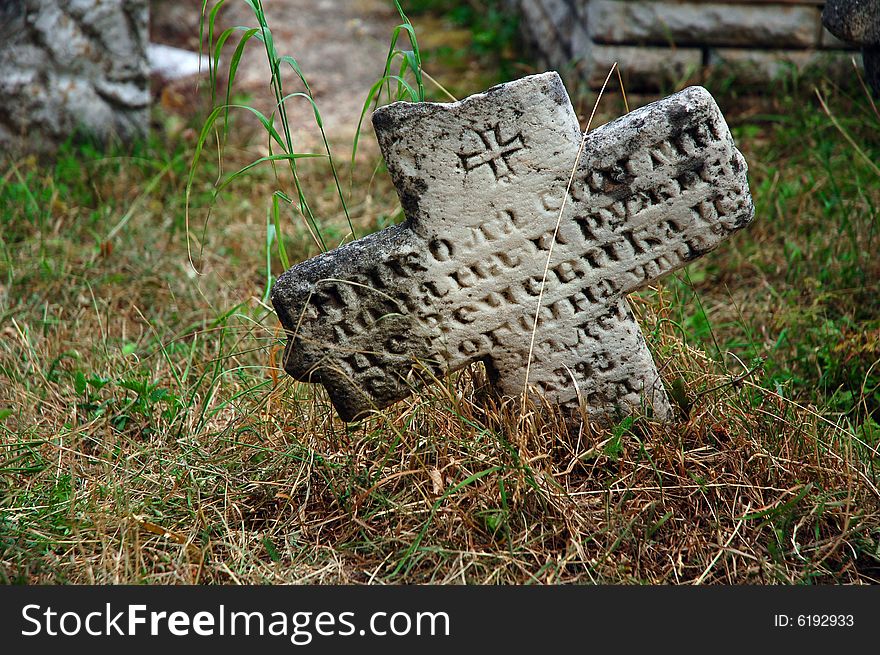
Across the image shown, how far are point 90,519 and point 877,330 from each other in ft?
6.93

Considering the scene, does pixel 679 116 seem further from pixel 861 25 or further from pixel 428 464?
pixel 428 464

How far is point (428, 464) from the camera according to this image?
2016 mm

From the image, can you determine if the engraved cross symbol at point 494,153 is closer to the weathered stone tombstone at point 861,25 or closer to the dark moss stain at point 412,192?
the dark moss stain at point 412,192

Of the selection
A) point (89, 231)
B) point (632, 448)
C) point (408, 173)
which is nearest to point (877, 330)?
point (632, 448)

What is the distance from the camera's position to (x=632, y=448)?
6.84 ft

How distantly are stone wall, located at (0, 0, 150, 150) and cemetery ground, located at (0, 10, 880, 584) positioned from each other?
→ 119cm

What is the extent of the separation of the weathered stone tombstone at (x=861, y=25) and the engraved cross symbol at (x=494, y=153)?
1002mm

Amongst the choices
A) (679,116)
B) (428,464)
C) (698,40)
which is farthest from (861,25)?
(698,40)

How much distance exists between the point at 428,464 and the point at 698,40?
9.65 feet

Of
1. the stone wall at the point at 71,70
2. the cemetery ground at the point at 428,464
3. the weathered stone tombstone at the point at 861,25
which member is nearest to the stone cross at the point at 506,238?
the cemetery ground at the point at 428,464

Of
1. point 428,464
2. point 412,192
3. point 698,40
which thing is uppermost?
point 412,192

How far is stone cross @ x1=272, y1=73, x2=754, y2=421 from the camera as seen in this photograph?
1879 millimetres

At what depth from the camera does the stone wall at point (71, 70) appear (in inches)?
153

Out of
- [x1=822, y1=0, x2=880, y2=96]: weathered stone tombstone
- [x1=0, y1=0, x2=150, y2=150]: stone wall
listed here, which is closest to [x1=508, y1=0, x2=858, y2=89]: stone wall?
[x1=822, y1=0, x2=880, y2=96]: weathered stone tombstone
